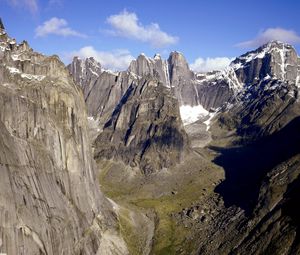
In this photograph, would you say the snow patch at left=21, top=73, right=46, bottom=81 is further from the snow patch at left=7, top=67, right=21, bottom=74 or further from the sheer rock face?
the snow patch at left=7, top=67, right=21, bottom=74

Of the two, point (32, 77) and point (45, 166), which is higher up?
point (32, 77)

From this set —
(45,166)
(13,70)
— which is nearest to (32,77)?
(13,70)

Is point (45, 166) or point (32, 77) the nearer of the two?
point (45, 166)

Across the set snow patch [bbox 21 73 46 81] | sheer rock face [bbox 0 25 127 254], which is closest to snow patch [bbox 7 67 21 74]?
sheer rock face [bbox 0 25 127 254]

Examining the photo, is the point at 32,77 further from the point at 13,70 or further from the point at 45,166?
the point at 45,166

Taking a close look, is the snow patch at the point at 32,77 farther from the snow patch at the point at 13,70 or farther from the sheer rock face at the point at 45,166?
the snow patch at the point at 13,70

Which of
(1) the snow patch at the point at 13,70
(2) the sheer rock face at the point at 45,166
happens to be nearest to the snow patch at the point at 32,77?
(2) the sheer rock face at the point at 45,166

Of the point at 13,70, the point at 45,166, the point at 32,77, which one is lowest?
the point at 45,166

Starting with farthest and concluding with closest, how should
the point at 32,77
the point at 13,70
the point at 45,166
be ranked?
the point at 32,77
the point at 13,70
the point at 45,166
